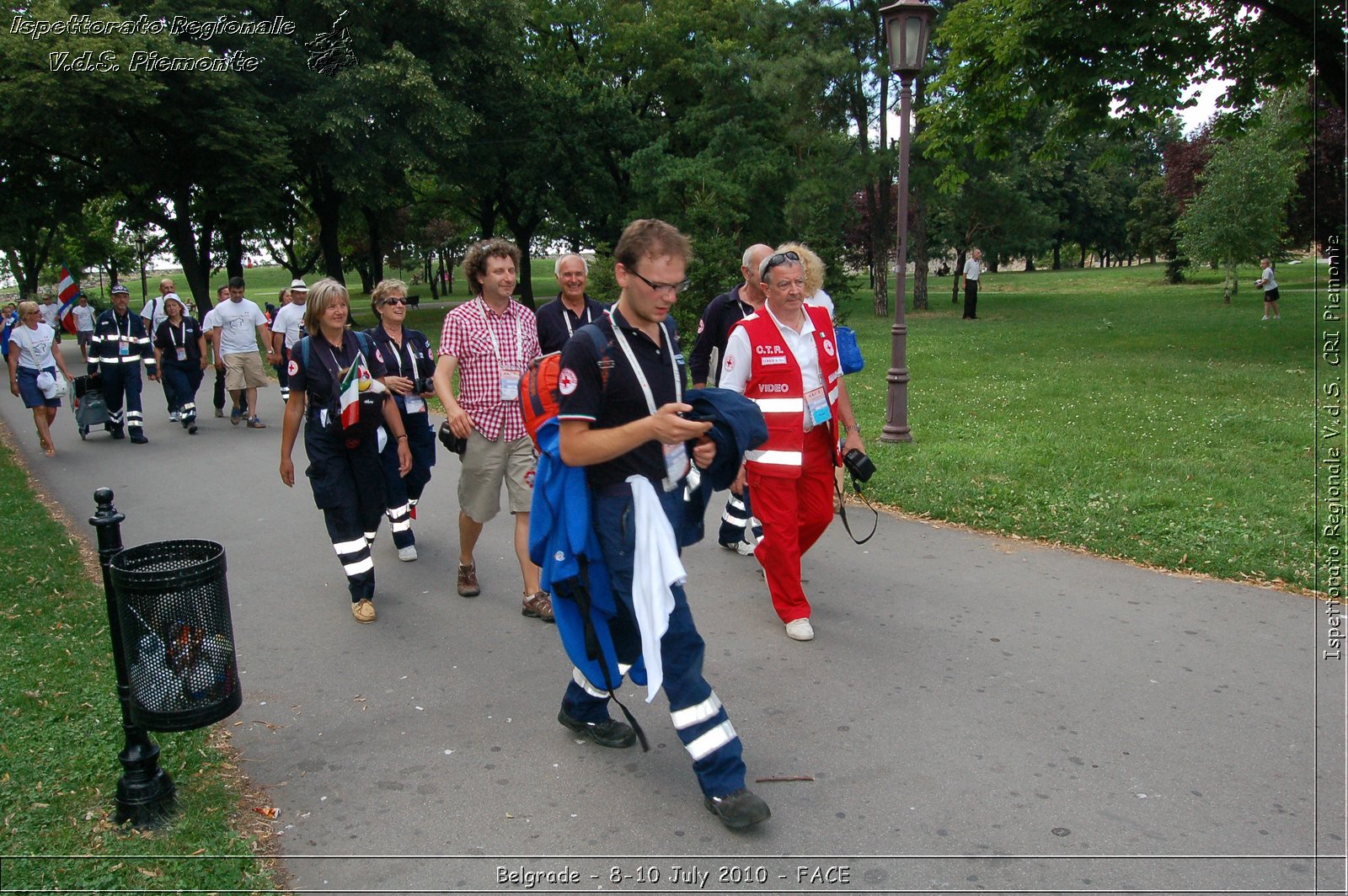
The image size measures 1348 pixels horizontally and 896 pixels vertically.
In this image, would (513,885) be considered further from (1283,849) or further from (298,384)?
(298,384)

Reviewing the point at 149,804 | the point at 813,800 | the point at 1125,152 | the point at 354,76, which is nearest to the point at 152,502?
the point at 149,804

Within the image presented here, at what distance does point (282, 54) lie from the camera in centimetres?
2844

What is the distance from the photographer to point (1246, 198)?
91.0 ft

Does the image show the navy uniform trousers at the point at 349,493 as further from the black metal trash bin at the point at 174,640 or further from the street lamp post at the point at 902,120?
the street lamp post at the point at 902,120

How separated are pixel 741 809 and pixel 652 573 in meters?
0.88

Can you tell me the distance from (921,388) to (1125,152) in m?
7.88

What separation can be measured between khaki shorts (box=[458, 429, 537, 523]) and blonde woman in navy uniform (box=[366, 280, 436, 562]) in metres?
0.84

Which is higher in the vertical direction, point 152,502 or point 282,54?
point 282,54

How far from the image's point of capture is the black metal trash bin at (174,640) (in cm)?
348

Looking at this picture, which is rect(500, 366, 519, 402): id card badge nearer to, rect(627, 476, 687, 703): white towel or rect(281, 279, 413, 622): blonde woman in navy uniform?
rect(281, 279, 413, 622): blonde woman in navy uniform

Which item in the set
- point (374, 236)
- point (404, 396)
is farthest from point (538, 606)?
point (374, 236)

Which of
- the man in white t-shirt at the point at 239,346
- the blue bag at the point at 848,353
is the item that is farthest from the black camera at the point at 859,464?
the man in white t-shirt at the point at 239,346

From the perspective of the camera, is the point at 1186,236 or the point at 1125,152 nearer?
the point at 1125,152

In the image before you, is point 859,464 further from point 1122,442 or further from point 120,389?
point 120,389
